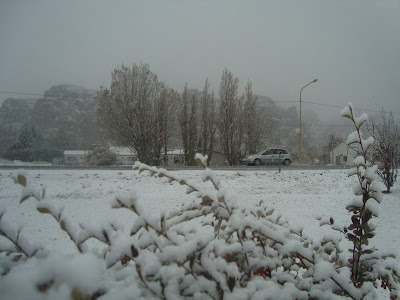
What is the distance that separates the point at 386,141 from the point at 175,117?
1442cm

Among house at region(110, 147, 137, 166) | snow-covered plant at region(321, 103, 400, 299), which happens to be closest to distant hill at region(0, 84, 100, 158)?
house at region(110, 147, 137, 166)

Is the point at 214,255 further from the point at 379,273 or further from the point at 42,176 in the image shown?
A: the point at 42,176

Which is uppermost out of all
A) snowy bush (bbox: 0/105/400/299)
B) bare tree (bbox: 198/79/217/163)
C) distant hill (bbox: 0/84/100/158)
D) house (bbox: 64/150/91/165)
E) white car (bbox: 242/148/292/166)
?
distant hill (bbox: 0/84/100/158)

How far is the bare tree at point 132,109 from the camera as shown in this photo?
16.9 metres

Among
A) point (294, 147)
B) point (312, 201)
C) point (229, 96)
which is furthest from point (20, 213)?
point (294, 147)

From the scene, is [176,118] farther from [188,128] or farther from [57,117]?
[57,117]

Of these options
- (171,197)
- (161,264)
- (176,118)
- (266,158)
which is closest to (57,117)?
(176,118)

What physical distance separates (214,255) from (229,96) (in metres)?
20.9

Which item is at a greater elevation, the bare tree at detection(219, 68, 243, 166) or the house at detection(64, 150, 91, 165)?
the bare tree at detection(219, 68, 243, 166)

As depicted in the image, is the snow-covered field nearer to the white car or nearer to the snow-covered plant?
the snow-covered plant

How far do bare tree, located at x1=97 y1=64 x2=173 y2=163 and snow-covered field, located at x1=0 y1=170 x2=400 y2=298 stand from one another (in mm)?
7553

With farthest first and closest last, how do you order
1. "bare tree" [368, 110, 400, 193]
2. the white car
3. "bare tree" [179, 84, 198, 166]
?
"bare tree" [179, 84, 198, 166]
the white car
"bare tree" [368, 110, 400, 193]

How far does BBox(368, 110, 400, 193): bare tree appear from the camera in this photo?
7.70m

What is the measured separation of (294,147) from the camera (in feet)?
183
